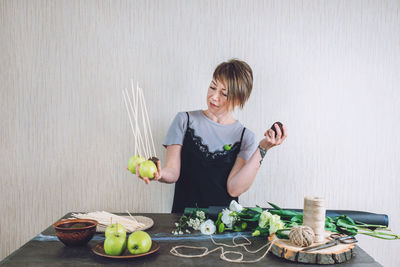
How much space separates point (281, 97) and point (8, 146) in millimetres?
2192

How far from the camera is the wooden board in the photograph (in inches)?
45.7

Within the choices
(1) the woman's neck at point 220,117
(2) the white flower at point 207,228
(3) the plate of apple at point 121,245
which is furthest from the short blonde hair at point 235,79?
(3) the plate of apple at point 121,245

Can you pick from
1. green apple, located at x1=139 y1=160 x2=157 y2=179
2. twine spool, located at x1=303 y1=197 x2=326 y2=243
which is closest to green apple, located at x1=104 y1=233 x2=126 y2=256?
green apple, located at x1=139 y1=160 x2=157 y2=179

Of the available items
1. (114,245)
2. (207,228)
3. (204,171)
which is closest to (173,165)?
(204,171)

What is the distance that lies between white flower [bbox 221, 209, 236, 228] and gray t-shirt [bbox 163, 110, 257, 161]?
2.15 ft

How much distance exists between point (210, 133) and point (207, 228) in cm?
82

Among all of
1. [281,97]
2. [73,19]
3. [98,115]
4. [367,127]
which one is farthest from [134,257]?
[367,127]

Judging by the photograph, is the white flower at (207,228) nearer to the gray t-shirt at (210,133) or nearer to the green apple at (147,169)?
the green apple at (147,169)

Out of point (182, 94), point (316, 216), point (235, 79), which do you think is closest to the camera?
point (316, 216)

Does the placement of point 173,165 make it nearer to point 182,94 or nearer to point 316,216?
point 182,94

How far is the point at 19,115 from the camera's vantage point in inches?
95.0

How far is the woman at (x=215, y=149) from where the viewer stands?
79.4 inches

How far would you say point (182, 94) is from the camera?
244 centimetres

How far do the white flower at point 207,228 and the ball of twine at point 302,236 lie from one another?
381mm
